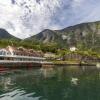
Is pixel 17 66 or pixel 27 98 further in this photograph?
pixel 17 66

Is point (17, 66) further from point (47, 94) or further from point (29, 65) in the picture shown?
point (47, 94)

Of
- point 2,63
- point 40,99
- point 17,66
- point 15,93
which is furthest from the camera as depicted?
point 17,66

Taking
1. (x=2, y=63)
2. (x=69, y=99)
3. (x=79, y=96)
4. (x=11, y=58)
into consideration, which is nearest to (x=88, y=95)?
(x=79, y=96)

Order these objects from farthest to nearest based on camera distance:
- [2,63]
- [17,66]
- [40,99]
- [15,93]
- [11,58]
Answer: [11,58], [17,66], [2,63], [15,93], [40,99]

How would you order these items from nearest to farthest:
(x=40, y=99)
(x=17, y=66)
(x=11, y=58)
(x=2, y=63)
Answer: (x=40, y=99) < (x=2, y=63) < (x=17, y=66) < (x=11, y=58)

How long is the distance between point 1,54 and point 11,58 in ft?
33.6

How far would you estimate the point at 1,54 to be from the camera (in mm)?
185125

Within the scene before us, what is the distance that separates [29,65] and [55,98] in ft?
454

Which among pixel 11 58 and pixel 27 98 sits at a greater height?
pixel 11 58

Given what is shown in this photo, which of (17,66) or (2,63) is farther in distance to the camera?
(17,66)

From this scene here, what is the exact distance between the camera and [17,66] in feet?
586

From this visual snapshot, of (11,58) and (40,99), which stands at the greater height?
(11,58)

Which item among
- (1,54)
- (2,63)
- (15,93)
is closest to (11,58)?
(1,54)

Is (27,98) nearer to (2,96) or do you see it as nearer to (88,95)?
(2,96)
